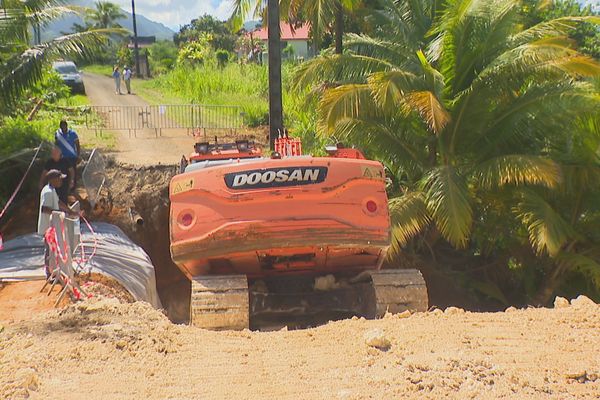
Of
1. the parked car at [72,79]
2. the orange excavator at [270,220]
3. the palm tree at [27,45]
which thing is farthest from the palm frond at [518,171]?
the parked car at [72,79]

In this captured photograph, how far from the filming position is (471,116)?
11352mm

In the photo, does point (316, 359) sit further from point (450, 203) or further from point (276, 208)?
point (450, 203)

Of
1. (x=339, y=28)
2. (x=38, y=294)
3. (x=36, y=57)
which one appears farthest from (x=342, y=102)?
(x=36, y=57)

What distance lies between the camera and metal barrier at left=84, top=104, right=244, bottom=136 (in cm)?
2162

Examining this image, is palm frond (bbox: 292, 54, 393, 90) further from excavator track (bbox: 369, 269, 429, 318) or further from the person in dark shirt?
excavator track (bbox: 369, 269, 429, 318)

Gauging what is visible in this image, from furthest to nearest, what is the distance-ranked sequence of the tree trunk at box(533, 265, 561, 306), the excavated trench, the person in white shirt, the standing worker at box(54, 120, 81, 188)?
the excavated trench → the standing worker at box(54, 120, 81, 188) → the tree trunk at box(533, 265, 561, 306) → the person in white shirt

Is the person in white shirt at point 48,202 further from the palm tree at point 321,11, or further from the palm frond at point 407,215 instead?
the palm tree at point 321,11

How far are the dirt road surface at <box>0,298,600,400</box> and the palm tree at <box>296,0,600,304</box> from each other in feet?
15.6

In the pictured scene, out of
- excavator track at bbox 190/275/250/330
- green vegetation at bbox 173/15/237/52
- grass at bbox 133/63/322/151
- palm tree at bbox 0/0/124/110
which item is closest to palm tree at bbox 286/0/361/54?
grass at bbox 133/63/322/151

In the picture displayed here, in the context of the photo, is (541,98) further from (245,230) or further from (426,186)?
(245,230)

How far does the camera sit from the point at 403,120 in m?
11.8

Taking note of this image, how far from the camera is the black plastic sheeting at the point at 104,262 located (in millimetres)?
8680

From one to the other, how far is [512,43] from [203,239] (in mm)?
7491

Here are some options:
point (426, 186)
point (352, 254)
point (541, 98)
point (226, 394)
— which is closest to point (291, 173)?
point (352, 254)
